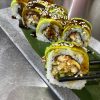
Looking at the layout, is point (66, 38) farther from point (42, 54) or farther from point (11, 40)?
point (11, 40)

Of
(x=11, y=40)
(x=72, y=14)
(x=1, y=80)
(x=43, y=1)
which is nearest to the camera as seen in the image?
(x=1, y=80)

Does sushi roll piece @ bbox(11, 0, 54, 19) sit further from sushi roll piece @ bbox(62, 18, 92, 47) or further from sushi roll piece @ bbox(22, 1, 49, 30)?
sushi roll piece @ bbox(62, 18, 92, 47)

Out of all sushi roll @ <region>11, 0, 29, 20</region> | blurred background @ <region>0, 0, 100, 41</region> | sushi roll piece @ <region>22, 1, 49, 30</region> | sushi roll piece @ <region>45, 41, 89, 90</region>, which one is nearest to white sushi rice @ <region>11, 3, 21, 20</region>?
sushi roll @ <region>11, 0, 29, 20</region>

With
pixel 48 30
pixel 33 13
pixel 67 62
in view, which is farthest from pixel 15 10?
pixel 67 62

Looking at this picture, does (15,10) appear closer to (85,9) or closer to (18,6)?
(18,6)

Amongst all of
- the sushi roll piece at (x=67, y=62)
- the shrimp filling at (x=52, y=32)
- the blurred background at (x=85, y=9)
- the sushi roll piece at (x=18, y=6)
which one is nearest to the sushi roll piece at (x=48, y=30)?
the shrimp filling at (x=52, y=32)

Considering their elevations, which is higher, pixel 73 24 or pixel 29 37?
pixel 73 24

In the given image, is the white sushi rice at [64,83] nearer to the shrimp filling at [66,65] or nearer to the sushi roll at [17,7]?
the shrimp filling at [66,65]

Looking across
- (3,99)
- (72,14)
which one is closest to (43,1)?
(72,14)
